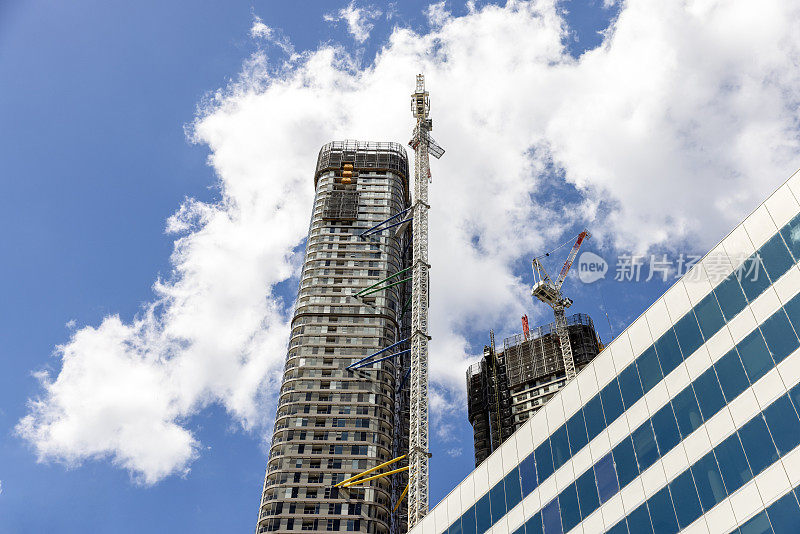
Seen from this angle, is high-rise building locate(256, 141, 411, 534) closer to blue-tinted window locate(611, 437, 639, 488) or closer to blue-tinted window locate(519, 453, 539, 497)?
blue-tinted window locate(519, 453, 539, 497)

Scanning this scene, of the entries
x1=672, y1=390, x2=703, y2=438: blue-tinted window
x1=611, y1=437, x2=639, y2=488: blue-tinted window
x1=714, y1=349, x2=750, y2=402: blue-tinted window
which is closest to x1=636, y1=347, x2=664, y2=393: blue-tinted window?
x1=672, y1=390, x2=703, y2=438: blue-tinted window

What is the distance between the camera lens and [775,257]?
2734 centimetres

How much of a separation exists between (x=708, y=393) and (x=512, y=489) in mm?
13233

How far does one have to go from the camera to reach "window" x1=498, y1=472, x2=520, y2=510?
117ft

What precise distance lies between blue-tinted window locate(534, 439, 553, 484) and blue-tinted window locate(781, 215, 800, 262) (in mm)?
15933

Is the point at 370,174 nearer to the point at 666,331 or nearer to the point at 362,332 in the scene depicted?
the point at 362,332

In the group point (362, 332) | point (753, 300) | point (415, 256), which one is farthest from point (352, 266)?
point (753, 300)

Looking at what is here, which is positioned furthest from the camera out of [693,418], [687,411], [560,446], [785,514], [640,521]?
[560,446]

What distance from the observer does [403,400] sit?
109375 millimetres

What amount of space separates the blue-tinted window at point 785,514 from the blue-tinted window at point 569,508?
982 centimetres

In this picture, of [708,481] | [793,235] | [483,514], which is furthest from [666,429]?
[483,514]

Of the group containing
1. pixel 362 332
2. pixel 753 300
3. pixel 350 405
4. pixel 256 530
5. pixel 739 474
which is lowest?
pixel 739 474

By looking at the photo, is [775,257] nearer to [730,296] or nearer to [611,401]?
[730,296]

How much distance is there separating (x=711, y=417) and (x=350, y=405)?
2961 inches
